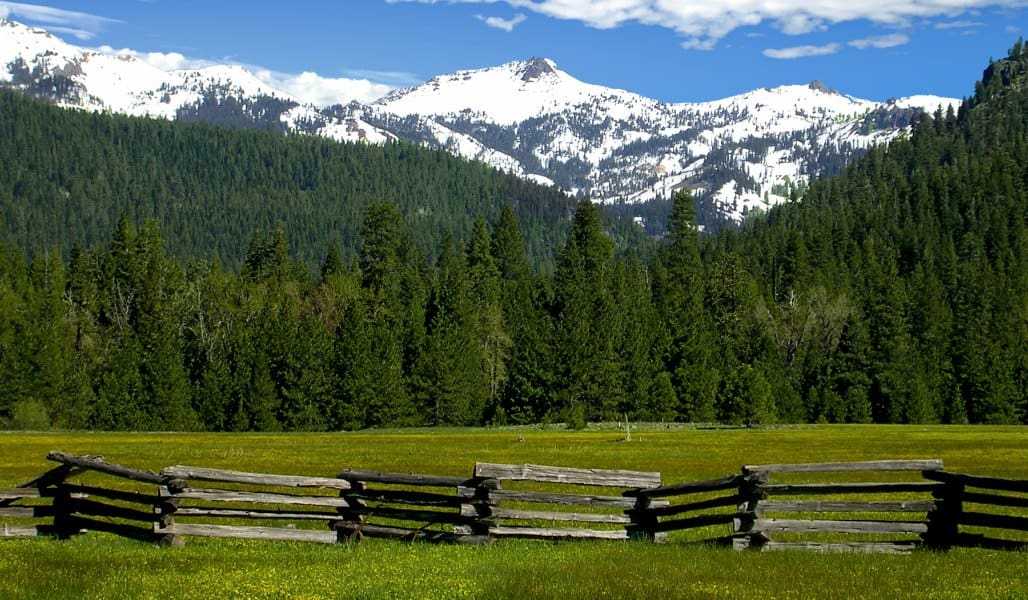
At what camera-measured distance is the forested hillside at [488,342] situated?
343 feet

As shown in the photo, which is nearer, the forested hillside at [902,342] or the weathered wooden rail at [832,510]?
the weathered wooden rail at [832,510]

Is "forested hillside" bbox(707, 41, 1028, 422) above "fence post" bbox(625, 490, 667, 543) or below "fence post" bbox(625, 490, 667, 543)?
above

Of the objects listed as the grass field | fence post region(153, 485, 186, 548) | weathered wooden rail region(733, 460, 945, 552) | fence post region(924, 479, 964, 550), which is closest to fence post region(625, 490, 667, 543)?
the grass field

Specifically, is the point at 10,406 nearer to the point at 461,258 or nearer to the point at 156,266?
the point at 156,266

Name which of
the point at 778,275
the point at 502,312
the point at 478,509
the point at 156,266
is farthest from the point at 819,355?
the point at 478,509

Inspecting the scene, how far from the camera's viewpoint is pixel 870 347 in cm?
12556

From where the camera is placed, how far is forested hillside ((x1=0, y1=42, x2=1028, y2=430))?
104438 mm

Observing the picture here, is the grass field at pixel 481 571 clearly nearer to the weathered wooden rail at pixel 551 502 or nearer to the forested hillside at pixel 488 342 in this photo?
the weathered wooden rail at pixel 551 502

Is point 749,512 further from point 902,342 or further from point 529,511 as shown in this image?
point 902,342

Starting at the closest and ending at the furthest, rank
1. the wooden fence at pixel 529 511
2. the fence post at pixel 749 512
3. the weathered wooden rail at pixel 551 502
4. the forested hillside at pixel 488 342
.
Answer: the wooden fence at pixel 529 511 → the fence post at pixel 749 512 → the weathered wooden rail at pixel 551 502 → the forested hillside at pixel 488 342

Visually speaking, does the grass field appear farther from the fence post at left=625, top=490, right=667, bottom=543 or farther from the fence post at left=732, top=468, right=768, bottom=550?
the fence post at left=625, top=490, right=667, bottom=543

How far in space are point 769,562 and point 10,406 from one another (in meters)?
94.9

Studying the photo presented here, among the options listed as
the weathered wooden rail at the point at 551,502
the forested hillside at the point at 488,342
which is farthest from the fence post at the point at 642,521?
the forested hillside at the point at 488,342

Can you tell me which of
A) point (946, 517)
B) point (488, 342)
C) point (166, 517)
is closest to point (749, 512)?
point (946, 517)
